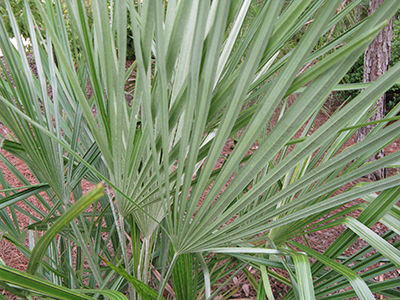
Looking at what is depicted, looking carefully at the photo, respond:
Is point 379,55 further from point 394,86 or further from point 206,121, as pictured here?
point 206,121

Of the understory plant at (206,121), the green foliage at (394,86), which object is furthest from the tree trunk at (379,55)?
the understory plant at (206,121)

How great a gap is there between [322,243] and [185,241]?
1730 millimetres

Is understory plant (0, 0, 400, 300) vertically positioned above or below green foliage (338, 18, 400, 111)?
below

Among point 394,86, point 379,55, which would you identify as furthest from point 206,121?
point 394,86

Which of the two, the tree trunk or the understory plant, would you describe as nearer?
the understory plant

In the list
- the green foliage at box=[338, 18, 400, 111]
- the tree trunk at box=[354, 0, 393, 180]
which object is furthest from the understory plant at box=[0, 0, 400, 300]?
the green foliage at box=[338, 18, 400, 111]

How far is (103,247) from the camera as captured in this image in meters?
1.07

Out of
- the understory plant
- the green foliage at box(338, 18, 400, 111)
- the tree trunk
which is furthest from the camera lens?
the green foliage at box(338, 18, 400, 111)

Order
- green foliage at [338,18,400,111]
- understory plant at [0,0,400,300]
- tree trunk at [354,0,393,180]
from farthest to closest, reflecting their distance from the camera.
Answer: green foliage at [338,18,400,111] < tree trunk at [354,0,393,180] < understory plant at [0,0,400,300]

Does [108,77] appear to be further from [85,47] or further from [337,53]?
[337,53]

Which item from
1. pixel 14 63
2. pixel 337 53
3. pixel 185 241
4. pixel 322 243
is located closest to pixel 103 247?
pixel 185 241

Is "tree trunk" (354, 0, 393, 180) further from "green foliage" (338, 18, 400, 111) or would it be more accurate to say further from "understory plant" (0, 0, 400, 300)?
"understory plant" (0, 0, 400, 300)

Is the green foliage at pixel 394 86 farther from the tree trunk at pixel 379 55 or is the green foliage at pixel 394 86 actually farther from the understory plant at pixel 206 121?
the understory plant at pixel 206 121

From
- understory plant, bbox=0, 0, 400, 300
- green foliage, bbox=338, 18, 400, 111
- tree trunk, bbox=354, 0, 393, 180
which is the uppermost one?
green foliage, bbox=338, 18, 400, 111
